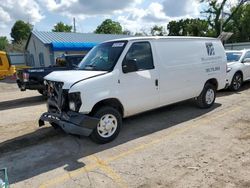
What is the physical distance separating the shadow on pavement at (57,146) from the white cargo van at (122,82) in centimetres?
35

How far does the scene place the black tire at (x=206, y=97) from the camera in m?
7.97

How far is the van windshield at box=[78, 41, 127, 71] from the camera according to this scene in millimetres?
5867

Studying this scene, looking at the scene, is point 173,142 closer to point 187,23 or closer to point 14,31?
point 187,23

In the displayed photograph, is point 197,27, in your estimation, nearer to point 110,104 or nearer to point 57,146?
point 110,104

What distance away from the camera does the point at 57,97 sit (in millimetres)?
5637

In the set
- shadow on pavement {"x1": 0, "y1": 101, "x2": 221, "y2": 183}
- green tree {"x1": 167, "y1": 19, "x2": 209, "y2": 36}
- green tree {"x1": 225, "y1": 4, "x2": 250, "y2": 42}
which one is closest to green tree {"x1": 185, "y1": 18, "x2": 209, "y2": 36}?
green tree {"x1": 167, "y1": 19, "x2": 209, "y2": 36}

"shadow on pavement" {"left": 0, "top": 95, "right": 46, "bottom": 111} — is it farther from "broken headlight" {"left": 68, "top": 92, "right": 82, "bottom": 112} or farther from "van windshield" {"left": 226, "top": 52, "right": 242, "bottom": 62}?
"van windshield" {"left": 226, "top": 52, "right": 242, "bottom": 62}

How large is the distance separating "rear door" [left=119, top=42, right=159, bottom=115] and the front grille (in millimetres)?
1194

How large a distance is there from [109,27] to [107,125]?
72.6 metres

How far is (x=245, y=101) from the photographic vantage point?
8.99 meters

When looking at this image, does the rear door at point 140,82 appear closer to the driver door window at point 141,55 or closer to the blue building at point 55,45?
the driver door window at point 141,55

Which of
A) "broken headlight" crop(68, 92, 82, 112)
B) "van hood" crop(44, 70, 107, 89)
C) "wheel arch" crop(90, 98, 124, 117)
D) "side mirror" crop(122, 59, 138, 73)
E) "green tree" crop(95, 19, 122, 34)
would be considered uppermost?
"green tree" crop(95, 19, 122, 34)


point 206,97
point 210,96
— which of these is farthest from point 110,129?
point 210,96

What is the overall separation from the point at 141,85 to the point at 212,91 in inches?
123
